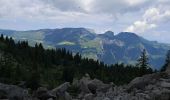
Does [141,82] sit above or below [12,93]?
above

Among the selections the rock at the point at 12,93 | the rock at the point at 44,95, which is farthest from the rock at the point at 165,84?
the rock at the point at 12,93

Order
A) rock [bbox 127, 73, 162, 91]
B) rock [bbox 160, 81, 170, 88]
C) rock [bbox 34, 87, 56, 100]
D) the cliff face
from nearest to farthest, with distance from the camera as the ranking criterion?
1. the cliff face
2. rock [bbox 160, 81, 170, 88]
3. rock [bbox 34, 87, 56, 100]
4. rock [bbox 127, 73, 162, 91]

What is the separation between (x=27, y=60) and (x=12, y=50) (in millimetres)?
16298

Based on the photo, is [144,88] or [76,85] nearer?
[144,88]

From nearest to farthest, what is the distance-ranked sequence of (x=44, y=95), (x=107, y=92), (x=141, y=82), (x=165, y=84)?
(x=165, y=84) → (x=44, y=95) → (x=107, y=92) → (x=141, y=82)

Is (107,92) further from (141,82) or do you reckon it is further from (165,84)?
(165,84)

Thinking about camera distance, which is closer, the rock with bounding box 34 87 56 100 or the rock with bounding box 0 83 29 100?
the rock with bounding box 0 83 29 100

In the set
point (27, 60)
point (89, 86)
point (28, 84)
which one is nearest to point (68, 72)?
point (27, 60)

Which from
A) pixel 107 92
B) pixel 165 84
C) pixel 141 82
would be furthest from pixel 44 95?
pixel 165 84

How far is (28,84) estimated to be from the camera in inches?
2302

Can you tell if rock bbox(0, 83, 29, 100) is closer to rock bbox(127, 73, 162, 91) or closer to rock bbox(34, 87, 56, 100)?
rock bbox(34, 87, 56, 100)

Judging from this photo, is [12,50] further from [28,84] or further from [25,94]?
[25,94]

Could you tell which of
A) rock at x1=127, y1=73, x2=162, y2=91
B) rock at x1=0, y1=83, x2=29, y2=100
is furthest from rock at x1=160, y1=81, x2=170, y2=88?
rock at x1=0, y1=83, x2=29, y2=100

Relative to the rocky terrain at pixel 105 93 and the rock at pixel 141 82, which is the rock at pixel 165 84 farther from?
the rock at pixel 141 82
